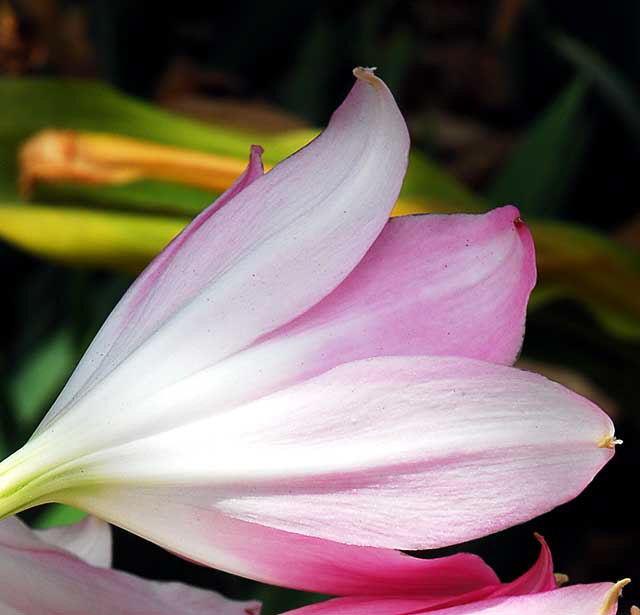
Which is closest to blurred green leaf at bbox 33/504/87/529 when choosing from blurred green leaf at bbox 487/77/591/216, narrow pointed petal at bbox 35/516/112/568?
narrow pointed petal at bbox 35/516/112/568

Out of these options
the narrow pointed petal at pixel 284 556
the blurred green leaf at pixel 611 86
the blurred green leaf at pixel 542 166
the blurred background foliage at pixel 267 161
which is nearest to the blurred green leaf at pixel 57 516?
the blurred background foliage at pixel 267 161

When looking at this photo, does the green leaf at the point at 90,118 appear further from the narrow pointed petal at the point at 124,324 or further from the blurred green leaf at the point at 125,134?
the narrow pointed petal at the point at 124,324

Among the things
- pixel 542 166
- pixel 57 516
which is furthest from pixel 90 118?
pixel 542 166

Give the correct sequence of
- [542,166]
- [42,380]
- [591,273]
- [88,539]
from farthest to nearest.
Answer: [542,166] → [42,380] → [591,273] → [88,539]

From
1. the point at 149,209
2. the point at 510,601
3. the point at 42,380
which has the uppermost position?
the point at 510,601

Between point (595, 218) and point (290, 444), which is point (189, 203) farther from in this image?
point (595, 218)

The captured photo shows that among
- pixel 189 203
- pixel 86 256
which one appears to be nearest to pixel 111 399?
pixel 86 256

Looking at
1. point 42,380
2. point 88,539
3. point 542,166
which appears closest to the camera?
point 88,539

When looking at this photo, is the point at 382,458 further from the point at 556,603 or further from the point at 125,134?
the point at 125,134
